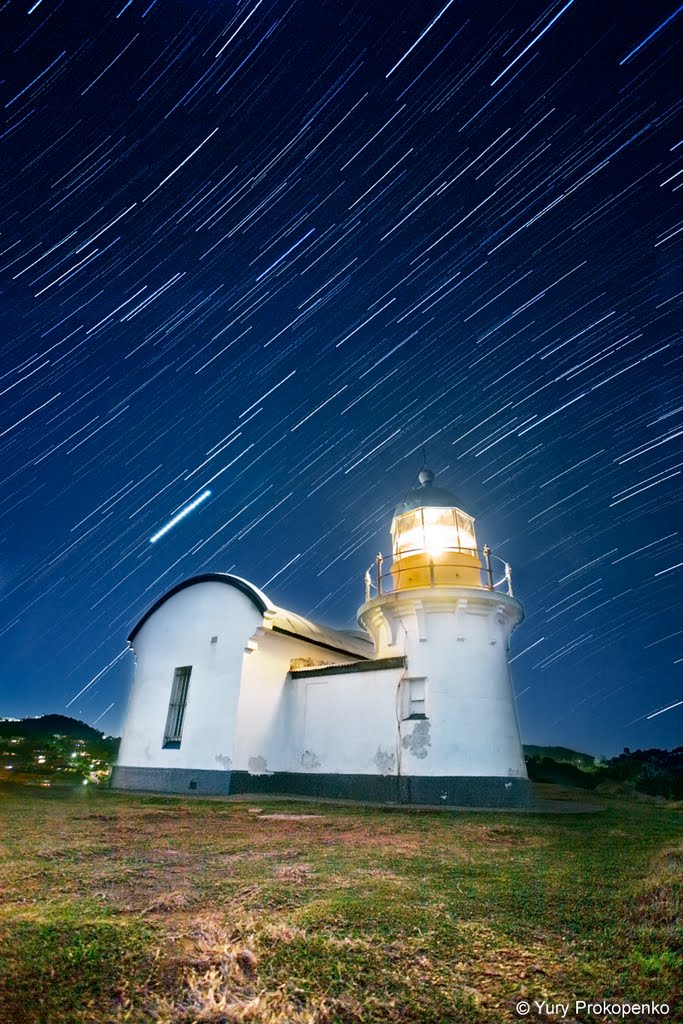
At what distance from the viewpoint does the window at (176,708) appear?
14.3 meters

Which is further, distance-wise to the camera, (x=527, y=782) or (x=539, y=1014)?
(x=527, y=782)

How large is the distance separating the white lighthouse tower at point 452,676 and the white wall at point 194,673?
3653mm

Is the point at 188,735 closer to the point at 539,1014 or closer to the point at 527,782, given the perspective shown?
the point at 527,782

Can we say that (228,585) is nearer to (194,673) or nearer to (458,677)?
(194,673)

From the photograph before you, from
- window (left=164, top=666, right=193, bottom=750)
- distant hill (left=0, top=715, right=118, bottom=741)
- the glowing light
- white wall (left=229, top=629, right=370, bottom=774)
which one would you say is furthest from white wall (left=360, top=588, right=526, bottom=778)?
distant hill (left=0, top=715, right=118, bottom=741)

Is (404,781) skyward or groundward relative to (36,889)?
skyward

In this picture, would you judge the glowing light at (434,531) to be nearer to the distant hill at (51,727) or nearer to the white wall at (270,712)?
the white wall at (270,712)

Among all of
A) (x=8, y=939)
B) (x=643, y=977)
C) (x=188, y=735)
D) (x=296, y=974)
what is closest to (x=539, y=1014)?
(x=643, y=977)

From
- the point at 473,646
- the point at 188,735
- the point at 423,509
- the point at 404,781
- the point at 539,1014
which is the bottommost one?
the point at 539,1014

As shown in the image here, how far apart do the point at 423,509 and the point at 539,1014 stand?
44.3ft

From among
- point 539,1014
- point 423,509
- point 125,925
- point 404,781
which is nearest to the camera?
point 539,1014

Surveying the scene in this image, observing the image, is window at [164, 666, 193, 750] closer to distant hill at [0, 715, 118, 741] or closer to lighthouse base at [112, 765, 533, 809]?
lighthouse base at [112, 765, 533, 809]

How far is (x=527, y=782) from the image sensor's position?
38.4 ft

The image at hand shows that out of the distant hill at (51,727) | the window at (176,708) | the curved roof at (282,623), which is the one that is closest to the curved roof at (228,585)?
the curved roof at (282,623)
